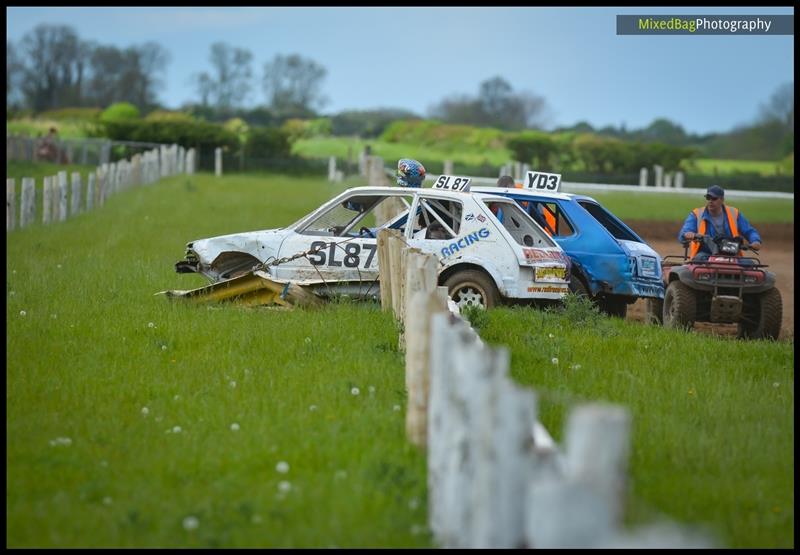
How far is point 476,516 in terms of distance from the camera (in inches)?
209

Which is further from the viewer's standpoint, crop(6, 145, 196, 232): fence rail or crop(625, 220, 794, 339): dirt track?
crop(6, 145, 196, 232): fence rail

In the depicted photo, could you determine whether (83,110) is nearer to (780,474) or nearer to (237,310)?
(237,310)

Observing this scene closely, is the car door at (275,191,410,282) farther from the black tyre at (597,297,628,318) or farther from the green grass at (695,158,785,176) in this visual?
the green grass at (695,158,785,176)

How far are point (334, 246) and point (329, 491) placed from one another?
24.9ft

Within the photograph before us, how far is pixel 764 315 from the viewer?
1422 cm

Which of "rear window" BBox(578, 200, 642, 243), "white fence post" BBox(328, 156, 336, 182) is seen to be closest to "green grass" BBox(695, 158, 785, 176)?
"white fence post" BBox(328, 156, 336, 182)

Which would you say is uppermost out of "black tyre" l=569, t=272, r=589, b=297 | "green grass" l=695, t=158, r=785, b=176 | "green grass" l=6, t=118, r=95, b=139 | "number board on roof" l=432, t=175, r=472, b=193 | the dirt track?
"green grass" l=6, t=118, r=95, b=139

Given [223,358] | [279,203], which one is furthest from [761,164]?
[223,358]

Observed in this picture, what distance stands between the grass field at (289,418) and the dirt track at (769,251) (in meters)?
3.36

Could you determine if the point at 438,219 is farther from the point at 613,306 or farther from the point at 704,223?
the point at 704,223

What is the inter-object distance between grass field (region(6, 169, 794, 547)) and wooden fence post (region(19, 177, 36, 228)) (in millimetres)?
9319

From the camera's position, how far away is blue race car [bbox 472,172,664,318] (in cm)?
1440

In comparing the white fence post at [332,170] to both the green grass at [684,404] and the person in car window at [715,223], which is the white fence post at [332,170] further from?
the green grass at [684,404]

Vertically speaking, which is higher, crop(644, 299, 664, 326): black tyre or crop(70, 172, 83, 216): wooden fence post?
crop(70, 172, 83, 216): wooden fence post
